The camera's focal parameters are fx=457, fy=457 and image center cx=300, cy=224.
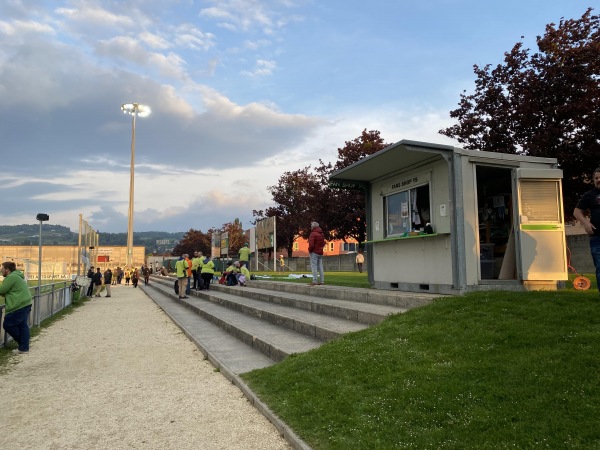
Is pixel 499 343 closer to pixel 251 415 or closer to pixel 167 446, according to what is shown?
pixel 251 415

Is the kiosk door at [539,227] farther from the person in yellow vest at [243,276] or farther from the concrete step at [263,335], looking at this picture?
the person in yellow vest at [243,276]

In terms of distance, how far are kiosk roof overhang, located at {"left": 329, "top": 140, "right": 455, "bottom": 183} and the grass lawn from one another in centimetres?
334

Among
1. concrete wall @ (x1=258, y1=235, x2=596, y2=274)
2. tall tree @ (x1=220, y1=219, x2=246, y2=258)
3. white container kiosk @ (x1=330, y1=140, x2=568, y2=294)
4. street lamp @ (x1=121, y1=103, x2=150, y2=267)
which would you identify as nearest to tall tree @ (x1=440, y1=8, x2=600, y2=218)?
concrete wall @ (x1=258, y1=235, x2=596, y2=274)

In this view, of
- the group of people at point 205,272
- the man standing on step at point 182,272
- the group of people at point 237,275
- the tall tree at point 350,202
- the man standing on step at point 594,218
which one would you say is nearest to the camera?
the man standing on step at point 594,218

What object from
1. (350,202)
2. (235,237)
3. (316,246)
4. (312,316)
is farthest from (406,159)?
(235,237)

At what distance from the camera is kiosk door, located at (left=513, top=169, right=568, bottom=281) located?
27.3 feet

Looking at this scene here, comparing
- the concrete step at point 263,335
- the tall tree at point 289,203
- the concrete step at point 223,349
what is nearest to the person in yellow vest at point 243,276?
the concrete step at point 263,335

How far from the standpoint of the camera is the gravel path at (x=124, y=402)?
4.32m

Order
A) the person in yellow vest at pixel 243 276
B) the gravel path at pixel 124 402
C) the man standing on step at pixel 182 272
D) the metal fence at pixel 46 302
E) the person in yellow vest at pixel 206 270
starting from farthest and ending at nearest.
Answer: the person in yellow vest at pixel 206 270, the person in yellow vest at pixel 243 276, the man standing on step at pixel 182 272, the metal fence at pixel 46 302, the gravel path at pixel 124 402

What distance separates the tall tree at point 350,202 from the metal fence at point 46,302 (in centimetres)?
2025

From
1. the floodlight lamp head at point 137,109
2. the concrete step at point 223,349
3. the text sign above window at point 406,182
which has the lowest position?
the concrete step at point 223,349

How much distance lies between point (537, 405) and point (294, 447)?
197cm

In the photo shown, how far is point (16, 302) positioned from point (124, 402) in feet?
14.9

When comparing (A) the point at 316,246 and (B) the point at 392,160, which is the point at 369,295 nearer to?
(B) the point at 392,160
